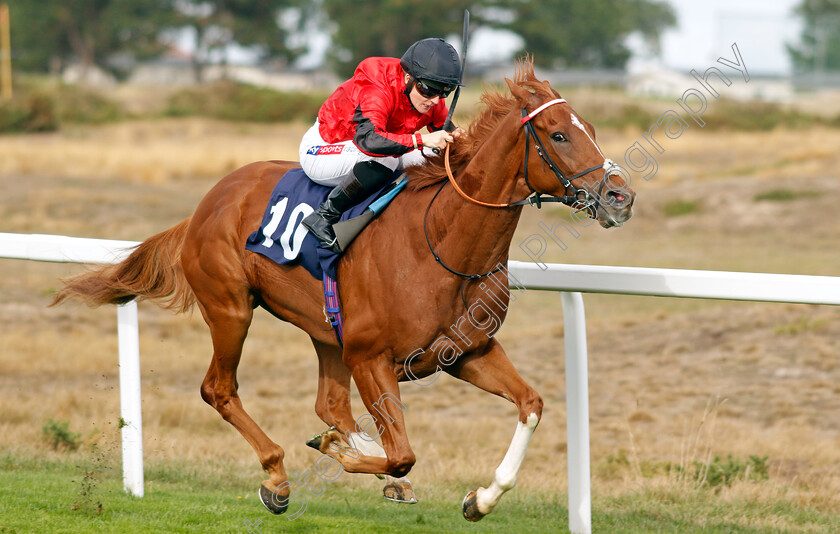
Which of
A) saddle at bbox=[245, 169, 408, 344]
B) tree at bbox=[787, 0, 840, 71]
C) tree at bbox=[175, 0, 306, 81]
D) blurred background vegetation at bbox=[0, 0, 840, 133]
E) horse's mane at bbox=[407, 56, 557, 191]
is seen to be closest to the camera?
horse's mane at bbox=[407, 56, 557, 191]

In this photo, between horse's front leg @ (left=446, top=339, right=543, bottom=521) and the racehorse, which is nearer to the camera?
the racehorse

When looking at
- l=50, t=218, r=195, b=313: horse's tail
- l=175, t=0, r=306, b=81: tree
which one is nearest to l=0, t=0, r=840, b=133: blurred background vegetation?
l=175, t=0, r=306, b=81: tree

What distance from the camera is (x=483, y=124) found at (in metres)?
3.91

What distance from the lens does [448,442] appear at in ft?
22.7

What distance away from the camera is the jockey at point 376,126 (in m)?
3.92

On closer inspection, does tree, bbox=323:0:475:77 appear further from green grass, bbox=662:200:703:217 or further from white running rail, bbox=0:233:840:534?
white running rail, bbox=0:233:840:534

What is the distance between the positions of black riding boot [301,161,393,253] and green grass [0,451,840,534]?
4.20ft

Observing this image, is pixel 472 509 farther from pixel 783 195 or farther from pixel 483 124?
pixel 783 195

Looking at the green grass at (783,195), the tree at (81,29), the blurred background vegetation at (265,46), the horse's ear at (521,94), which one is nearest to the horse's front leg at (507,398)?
the horse's ear at (521,94)

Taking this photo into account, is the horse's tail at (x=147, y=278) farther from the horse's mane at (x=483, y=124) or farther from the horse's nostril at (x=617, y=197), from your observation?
the horse's nostril at (x=617, y=197)

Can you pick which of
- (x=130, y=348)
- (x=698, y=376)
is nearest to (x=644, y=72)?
(x=698, y=376)

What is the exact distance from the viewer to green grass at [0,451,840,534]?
4.16 meters

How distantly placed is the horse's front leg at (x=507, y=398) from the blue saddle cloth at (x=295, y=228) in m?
0.71

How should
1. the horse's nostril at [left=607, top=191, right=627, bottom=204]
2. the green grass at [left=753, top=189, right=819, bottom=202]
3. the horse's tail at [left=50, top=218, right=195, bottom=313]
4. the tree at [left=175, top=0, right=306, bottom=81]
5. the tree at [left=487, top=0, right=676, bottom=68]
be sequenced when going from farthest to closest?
the tree at [left=487, top=0, right=676, bottom=68] → the tree at [left=175, top=0, right=306, bottom=81] → the green grass at [left=753, top=189, right=819, bottom=202] → the horse's tail at [left=50, top=218, right=195, bottom=313] → the horse's nostril at [left=607, top=191, right=627, bottom=204]
